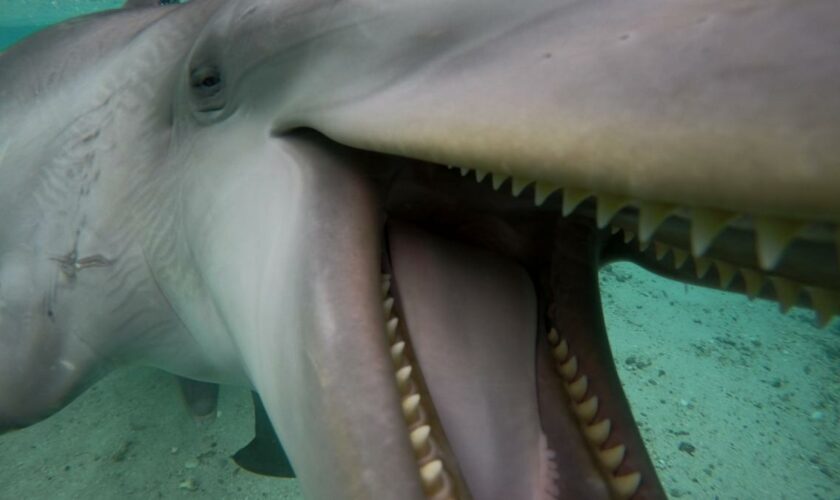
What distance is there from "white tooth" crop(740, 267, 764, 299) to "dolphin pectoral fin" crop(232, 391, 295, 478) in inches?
109

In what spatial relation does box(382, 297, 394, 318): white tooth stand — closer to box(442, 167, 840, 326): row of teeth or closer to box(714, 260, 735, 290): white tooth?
box(442, 167, 840, 326): row of teeth

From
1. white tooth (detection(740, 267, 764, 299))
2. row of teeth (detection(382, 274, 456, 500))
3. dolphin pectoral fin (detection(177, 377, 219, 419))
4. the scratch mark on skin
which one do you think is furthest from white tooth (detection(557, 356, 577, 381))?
dolphin pectoral fin (detection(177, 377, 219, 419))

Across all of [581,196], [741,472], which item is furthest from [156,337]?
[741,472]

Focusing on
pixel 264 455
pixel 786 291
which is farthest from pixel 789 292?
pixel 264 455

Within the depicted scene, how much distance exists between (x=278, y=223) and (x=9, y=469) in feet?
11.2

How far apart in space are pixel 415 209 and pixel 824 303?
105 centimetres

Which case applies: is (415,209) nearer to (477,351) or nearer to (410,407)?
(477,351)

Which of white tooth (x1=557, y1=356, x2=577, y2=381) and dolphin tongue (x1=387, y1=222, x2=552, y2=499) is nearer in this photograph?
dolphin tongue (x1=387, y1=222, x2=552, y2=499)

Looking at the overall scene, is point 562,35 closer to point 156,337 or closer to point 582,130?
point 582,130

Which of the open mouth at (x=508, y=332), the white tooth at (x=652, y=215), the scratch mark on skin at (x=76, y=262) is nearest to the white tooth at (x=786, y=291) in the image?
the open mouth at (x=508, y=332)

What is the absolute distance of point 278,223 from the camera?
1.37m

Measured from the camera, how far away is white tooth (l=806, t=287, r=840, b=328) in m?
0.87

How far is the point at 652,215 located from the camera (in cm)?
73

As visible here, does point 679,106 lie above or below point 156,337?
above
